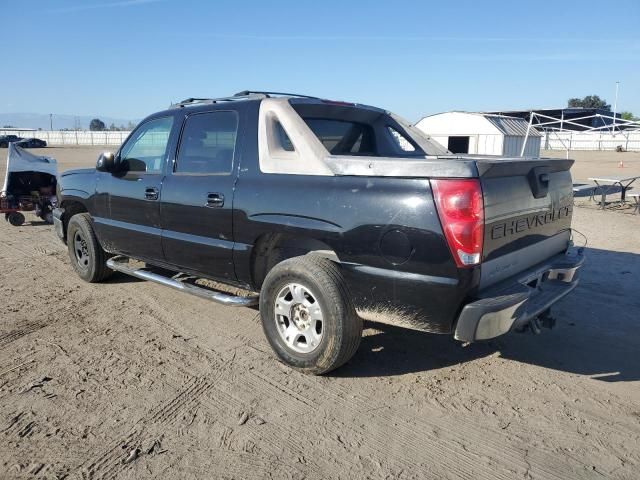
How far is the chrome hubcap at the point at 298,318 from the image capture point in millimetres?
3580

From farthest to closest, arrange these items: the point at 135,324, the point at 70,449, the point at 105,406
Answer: the point at 135,324 → the point at 105,406 → the point at 70,449

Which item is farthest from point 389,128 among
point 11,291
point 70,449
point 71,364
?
point 11,291

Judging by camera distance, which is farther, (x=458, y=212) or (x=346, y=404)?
(x=346, y=404)

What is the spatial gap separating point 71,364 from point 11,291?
7.88ft

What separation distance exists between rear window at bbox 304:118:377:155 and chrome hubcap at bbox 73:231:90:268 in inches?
128

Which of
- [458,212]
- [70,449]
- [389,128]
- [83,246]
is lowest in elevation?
[70,449]

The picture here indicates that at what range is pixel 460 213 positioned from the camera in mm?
2943

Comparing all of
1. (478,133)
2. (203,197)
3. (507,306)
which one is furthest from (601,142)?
(507,306)

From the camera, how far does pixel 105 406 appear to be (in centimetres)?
325

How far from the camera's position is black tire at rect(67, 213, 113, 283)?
573 cm

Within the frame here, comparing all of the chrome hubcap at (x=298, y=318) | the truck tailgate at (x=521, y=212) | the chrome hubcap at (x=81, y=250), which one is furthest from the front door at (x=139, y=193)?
the truck tailgate at (x=521, y=212)

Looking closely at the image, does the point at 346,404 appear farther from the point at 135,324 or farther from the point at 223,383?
the point at 135,324

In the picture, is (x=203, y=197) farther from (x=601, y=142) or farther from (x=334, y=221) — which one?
(x=601, y=142)

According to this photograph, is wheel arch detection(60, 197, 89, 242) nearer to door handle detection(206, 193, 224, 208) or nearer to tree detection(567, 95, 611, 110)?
door handle detection(206, 193, 224, 208)
